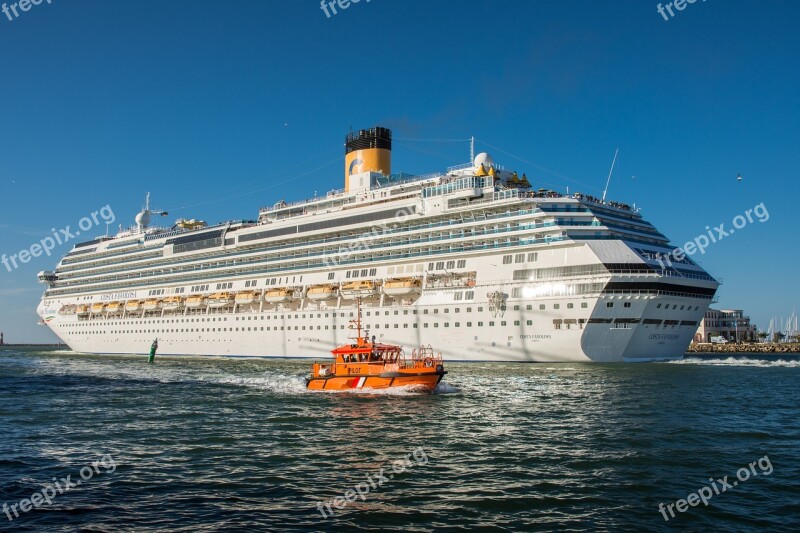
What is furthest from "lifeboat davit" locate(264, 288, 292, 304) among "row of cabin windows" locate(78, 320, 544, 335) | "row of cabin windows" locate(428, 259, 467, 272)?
"row of cabin windows" locate(428, 259, 467, 272)

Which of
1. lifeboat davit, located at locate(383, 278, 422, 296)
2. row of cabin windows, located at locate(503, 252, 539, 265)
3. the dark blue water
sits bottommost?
the dark blue water

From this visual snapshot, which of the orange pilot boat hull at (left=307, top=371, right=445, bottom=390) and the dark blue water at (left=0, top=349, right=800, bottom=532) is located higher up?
the orange pilot boat hull at (left=307, top=371, right=445, bottom=390)

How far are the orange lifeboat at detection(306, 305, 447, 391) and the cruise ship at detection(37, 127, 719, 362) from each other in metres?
15.5

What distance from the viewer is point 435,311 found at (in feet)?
175

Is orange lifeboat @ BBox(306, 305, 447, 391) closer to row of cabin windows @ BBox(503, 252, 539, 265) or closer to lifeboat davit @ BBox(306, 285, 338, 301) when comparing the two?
row of cabin windows @ BBox(503, 252, 539, 265)

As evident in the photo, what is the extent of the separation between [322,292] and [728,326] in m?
106

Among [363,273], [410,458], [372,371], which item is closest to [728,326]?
[363,273]

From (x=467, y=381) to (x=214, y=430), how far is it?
58.6 ft

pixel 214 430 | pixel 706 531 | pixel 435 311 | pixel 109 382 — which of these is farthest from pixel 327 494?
pixel 435 311

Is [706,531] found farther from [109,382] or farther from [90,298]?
[90,298]

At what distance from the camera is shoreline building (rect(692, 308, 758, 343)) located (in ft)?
439

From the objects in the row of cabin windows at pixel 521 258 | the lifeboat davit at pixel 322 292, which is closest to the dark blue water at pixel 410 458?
the row of cabin windows at pixel 521 258

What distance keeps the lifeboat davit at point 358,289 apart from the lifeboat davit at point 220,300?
60.1 feet

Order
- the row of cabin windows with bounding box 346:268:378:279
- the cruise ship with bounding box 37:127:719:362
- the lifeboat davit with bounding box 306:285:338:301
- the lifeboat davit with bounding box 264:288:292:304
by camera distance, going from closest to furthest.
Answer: the cruise ship with bounding box 37:127:719:362, the row of cabin windows with bounding box 346:268:378:279, the lifeboat davit with bounding box 306:285:338:301, the lifeboat davit with bounding box 264:288:292:304
